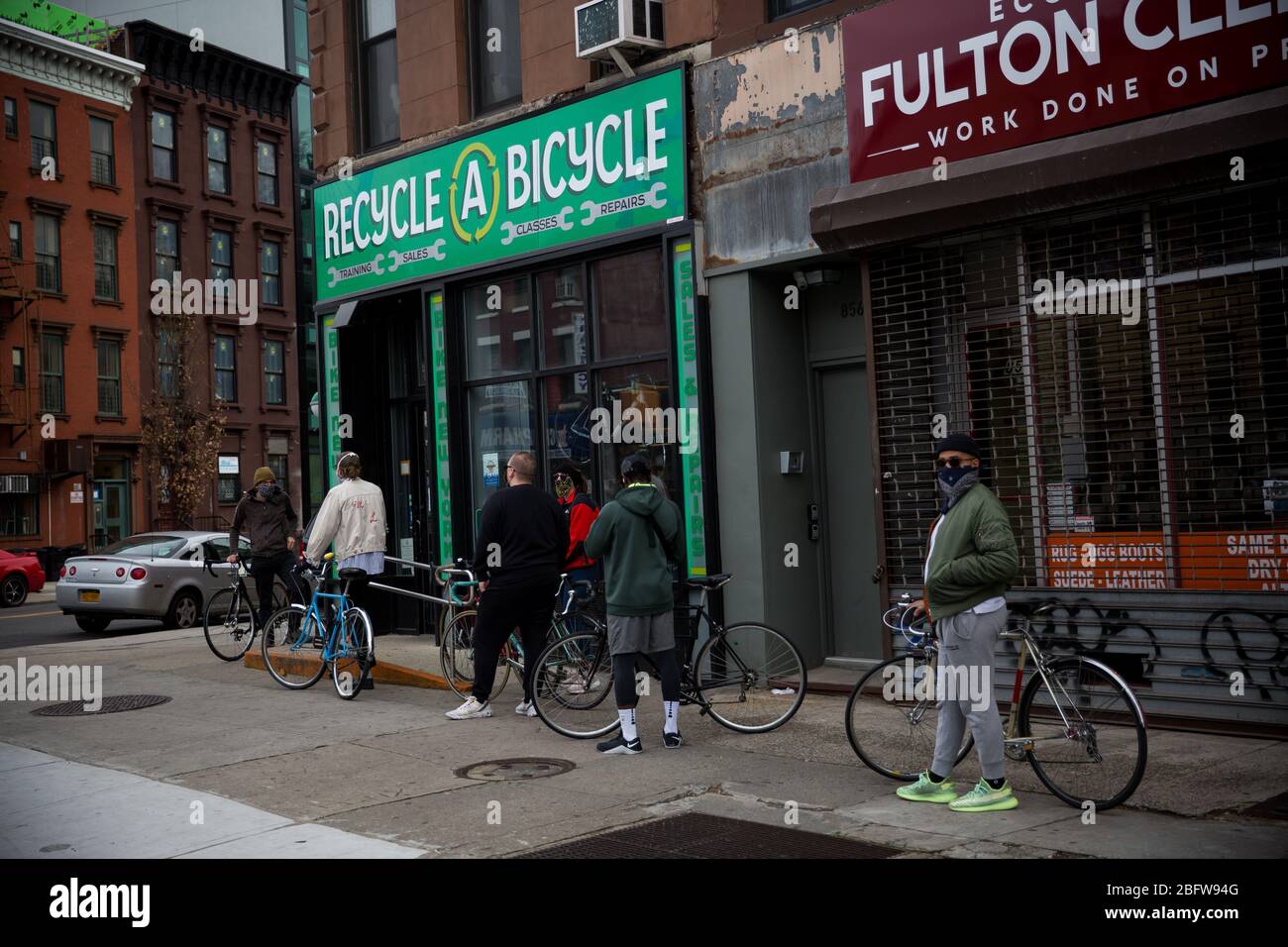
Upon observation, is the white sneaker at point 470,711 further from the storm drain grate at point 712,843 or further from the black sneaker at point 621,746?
the storm drain grate at point 712,843

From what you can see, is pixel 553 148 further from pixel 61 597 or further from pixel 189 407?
pixel 189 407

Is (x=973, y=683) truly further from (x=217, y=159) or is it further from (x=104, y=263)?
(x=217, y=159)

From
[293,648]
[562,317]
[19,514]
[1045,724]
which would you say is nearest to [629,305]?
[562,317]

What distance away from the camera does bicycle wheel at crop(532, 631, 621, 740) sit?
8.98 meters

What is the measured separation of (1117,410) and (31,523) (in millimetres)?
32577

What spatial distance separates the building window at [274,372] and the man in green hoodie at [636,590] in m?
36.0

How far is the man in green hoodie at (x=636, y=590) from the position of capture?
8250 millimetres

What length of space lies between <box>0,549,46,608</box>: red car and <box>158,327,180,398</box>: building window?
44.0 ft
